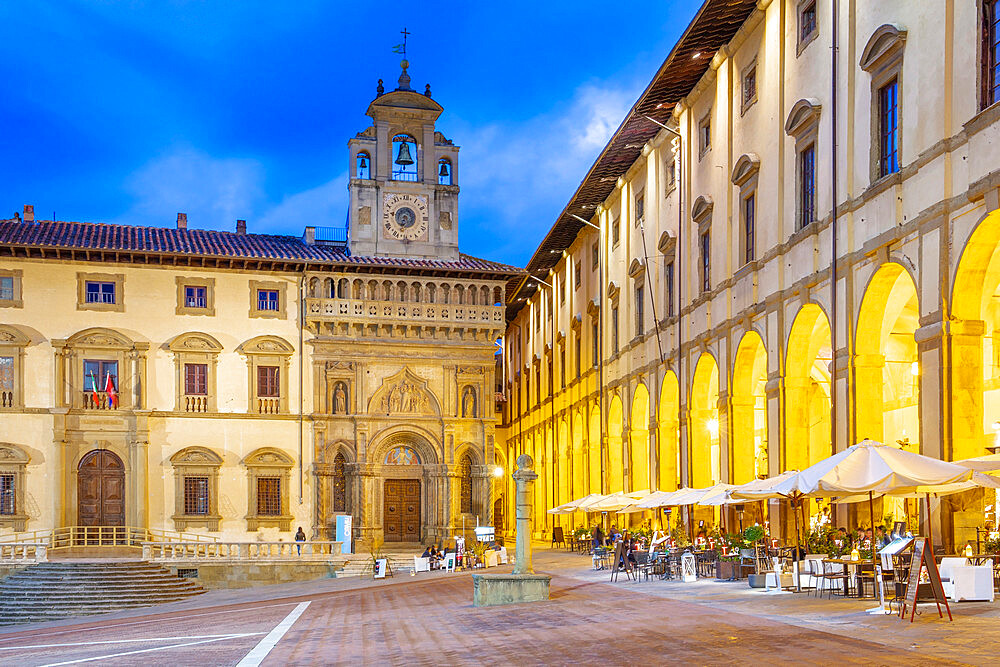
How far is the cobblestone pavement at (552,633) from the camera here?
1333 cm

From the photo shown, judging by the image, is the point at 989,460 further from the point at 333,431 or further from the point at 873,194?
the point at 333,431

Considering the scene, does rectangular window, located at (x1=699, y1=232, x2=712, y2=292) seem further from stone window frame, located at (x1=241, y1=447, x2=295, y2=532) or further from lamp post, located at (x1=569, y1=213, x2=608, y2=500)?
stone window frame, located at (x1=241, y1=447, x2=295, y2=532)

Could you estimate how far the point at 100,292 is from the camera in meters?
49.6

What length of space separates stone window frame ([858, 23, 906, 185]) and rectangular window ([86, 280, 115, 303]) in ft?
116

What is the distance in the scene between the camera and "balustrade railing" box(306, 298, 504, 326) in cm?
5156

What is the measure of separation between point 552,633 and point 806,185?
54.1 ft

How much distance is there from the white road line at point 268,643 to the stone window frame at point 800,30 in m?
18.4

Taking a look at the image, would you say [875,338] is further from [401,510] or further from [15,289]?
[15,289]

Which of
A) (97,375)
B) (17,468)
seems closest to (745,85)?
(97,375)

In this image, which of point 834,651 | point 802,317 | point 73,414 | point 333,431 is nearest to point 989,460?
point 834,651

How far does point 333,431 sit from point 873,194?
104 feet

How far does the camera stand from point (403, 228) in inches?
2151

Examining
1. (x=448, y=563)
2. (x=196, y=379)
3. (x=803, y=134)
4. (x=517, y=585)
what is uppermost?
(x=803, y=134)

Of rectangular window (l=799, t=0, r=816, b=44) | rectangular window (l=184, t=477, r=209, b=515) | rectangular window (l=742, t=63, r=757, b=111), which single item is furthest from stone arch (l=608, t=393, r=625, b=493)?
rectangular window (l=799, t=0, r=816, b=44)
